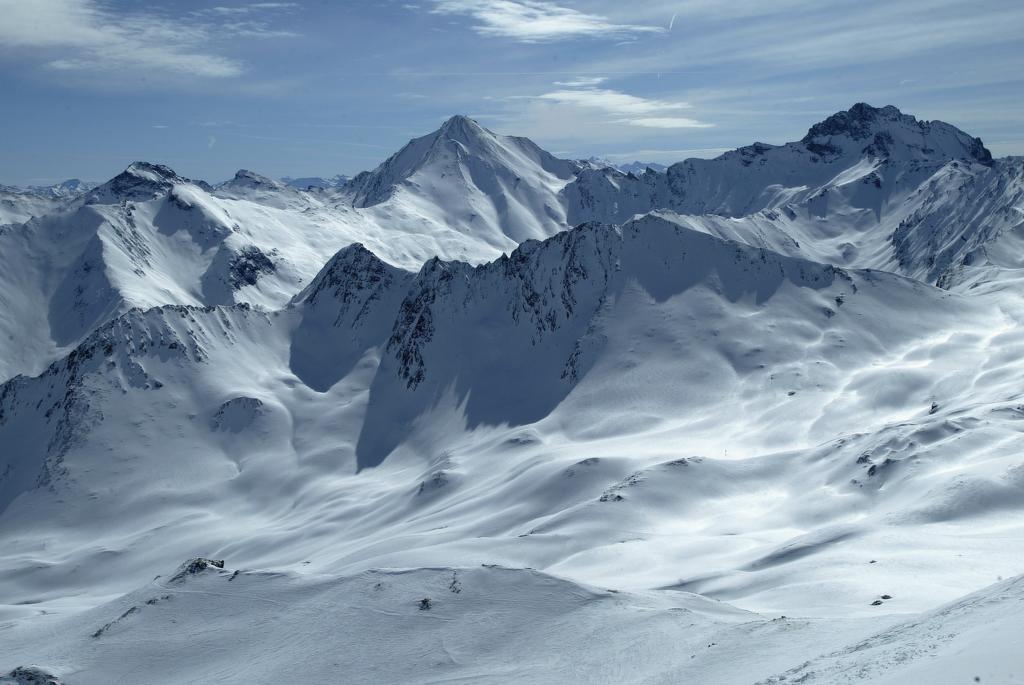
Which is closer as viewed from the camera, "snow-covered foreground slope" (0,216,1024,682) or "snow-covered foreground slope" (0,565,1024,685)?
"snow-covered foreground slope" (0,565,1024,685)

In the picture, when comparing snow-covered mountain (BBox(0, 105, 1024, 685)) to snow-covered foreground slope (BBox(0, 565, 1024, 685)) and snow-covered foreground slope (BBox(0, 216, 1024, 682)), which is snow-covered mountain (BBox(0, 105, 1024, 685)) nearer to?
snow-covered foreground slope (BBox(0, 565, 1024, 685))

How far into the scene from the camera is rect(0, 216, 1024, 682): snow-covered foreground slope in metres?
35.6

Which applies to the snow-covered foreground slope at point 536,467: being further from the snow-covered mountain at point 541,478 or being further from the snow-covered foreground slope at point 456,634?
the snow-covered mountain at point 541,478

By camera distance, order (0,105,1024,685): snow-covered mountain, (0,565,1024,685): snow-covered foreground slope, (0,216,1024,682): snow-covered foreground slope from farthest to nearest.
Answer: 1. (0,216,1024,682): snow-covered foreground slope
2. (0,105,1024,685): snow-covered mountain
3. (0,565,1024,685): snow-covered foreground slope

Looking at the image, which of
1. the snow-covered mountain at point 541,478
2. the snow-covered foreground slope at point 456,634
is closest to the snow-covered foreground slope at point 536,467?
the snow-covered foreground slope at point 456,634

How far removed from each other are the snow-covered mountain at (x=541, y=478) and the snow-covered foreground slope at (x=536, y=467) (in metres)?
0.34

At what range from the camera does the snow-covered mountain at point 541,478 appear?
3362 cm

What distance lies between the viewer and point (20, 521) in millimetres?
125625

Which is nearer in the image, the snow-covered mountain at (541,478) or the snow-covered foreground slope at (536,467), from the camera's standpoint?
the snow-covered mountain at (541,478)

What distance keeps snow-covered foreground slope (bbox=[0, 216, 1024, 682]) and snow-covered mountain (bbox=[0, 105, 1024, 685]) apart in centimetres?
34

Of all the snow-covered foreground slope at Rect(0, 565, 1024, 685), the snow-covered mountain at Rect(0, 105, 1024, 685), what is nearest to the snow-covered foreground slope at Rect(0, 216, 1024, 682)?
the snow-covered foreground slope at Rect(0, 565, 1024, 685)

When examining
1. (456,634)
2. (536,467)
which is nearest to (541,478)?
(536,467)

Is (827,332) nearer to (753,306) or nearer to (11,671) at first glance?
(753,306)

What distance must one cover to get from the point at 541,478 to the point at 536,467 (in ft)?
18.5
